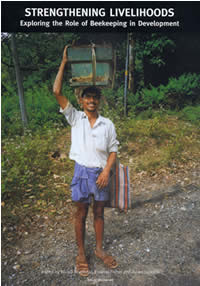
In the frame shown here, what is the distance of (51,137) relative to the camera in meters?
3.72

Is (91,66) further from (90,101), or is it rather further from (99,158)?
(99,158)

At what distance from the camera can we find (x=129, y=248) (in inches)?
104

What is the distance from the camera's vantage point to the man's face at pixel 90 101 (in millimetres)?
2154

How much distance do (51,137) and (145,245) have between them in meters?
2.08

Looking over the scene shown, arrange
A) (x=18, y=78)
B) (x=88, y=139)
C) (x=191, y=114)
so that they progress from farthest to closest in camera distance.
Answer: (x=191, y=114), (x=18, y=78), (x=88, y=139)

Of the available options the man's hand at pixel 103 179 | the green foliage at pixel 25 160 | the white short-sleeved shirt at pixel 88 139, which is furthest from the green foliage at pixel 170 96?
the man's hand at pixel 103 179

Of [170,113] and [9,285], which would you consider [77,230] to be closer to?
[9,285]

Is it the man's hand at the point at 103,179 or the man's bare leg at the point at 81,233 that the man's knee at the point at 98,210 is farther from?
the man's hand at the point at 103,179

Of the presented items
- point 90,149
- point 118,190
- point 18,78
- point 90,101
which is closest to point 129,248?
point 118,190

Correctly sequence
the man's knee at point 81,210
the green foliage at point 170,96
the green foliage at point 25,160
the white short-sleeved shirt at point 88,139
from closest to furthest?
the white short-sleeved shirt at point 88,139 < the man's knee at point 81,210 < the green foliage at point 25,160 < the green foliage at point 170,96

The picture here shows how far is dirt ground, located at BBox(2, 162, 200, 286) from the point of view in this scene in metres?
2.31

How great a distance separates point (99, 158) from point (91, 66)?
98 centimetres

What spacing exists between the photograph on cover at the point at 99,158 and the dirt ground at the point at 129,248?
0.01 meters

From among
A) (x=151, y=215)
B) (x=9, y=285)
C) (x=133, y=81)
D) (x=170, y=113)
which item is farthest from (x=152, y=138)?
(x=9, y=285)
